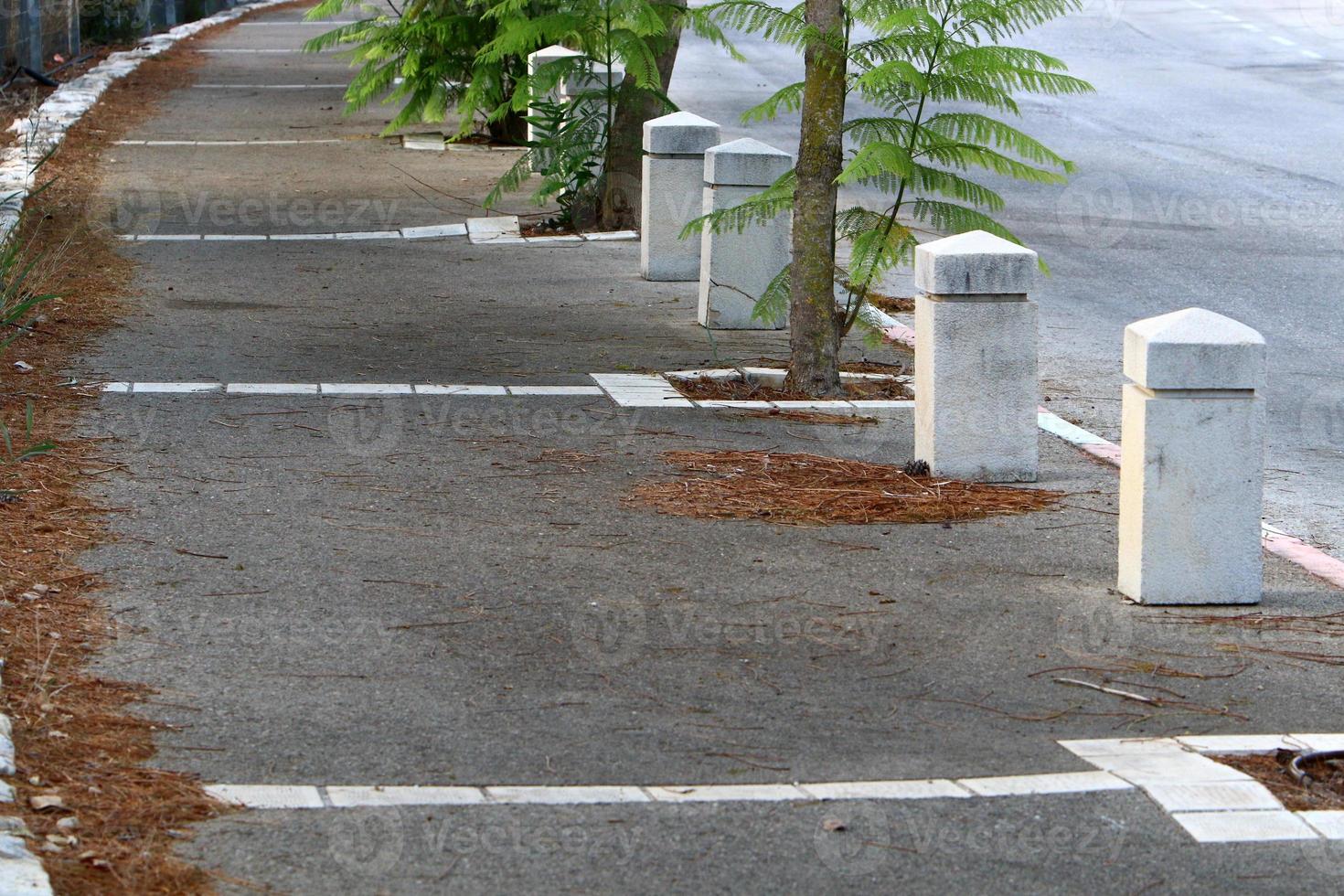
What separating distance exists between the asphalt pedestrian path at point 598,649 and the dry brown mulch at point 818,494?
0.15 meters

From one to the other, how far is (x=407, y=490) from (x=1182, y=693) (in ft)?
10.8

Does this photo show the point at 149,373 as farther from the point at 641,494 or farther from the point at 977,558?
the point at 977,558

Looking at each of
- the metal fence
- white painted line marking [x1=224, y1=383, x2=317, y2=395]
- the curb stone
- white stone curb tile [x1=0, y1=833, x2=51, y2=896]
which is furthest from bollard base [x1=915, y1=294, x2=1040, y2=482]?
the metal fence

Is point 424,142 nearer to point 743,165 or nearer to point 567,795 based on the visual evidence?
point 743,165

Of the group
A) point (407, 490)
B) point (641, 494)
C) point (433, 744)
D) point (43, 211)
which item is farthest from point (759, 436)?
point (43, 211)

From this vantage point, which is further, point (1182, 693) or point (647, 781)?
point (1182, 693)

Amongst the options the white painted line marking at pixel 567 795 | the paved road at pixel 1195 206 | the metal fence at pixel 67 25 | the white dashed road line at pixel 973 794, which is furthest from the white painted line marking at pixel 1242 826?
the metal fence at pixel 67 25

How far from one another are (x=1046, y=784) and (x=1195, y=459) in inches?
72.5

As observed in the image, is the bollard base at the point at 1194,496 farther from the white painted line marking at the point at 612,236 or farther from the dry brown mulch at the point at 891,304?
the white painted line marking at the point at 612,236

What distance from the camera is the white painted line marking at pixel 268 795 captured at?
4.26 m

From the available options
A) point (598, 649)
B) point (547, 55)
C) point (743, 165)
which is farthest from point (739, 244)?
point (598, 649)

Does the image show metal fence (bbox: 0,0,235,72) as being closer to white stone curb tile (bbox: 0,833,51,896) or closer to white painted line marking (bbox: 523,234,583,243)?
white painted line marking (bbox: 523,234,583,243)

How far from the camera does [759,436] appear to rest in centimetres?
823

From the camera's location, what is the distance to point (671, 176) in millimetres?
12406
